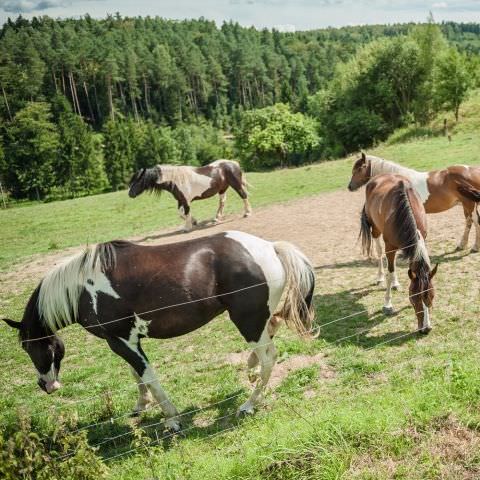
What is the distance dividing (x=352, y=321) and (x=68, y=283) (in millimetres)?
4267

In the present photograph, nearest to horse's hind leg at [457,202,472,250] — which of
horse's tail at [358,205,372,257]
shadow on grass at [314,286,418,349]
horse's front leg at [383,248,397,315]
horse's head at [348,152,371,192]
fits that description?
horse's head at [348,152,371,192]

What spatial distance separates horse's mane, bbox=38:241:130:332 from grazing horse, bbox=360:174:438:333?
12.8 ft

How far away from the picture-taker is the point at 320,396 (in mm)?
5156

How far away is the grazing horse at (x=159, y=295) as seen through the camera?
500 centimetres

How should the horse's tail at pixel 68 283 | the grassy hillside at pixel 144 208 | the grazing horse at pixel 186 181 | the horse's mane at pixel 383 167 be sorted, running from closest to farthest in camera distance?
the horse's tail at pixel 68 283
the horse's mane at pixel 383 167
the grazing horse at pixel 186 181
the grassy hillside at pixel 144 208

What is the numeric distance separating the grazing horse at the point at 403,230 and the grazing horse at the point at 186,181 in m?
7.41

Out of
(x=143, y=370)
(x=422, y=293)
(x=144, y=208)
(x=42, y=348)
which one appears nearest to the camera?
(x=143, y=370)

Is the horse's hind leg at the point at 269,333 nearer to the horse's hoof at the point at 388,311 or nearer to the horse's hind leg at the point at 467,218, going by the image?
the horse's hoof at the point at 388,311

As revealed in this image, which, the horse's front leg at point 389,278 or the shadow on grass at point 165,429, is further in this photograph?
the horse's front leg at point 389,278

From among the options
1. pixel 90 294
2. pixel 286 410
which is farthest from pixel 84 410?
pixel 286 410

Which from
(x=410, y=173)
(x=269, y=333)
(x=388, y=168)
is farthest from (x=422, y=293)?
(x=388, y=168)

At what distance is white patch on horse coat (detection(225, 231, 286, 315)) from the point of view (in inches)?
201

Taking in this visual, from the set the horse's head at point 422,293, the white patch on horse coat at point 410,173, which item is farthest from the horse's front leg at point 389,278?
the white patch on horse coat at point 410,173

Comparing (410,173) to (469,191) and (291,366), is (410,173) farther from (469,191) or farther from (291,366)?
(291,366)
